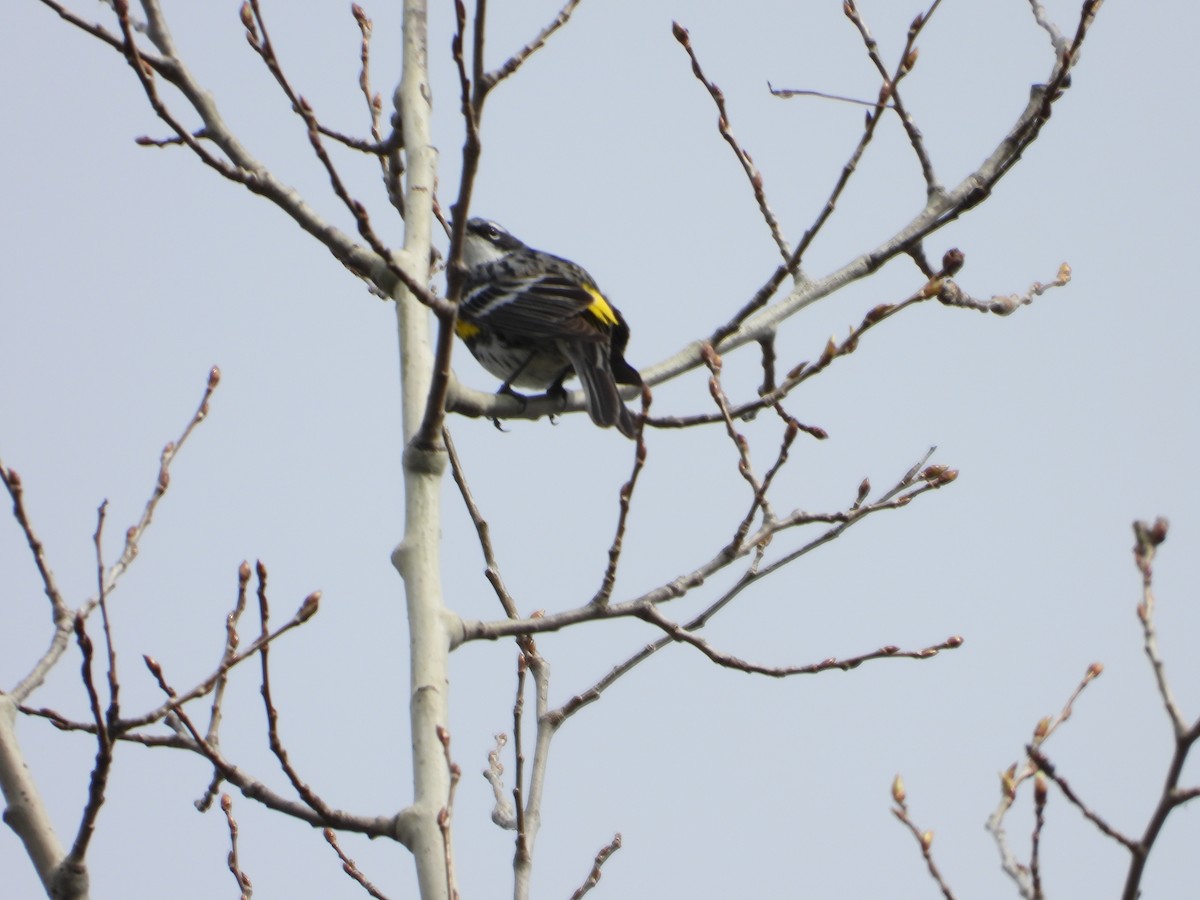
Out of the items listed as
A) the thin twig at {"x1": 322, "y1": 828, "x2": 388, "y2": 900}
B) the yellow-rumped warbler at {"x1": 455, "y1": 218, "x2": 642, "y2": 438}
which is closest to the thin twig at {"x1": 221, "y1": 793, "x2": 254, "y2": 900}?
the thin twig at {"x1": 322, "y1": 828, "x2": 388, "y2": 900}

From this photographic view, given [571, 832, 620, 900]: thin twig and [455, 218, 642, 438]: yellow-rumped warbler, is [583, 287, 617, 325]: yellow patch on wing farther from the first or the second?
[571, 832, 620, 900]: thin twig

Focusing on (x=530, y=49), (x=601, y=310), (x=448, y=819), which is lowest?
(x=448, y=819)

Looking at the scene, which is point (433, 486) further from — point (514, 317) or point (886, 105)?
point (514, 317)

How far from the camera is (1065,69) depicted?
571 centimetres

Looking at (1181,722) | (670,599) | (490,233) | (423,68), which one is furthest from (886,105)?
(490,233)

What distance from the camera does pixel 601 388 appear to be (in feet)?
22.1

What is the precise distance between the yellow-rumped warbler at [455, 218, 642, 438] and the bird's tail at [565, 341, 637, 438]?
0.4 inches

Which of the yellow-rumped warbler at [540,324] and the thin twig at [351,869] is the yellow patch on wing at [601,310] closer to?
the yellow-rumped warbler at [540,324]

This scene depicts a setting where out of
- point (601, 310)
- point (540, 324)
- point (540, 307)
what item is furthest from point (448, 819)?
point (601, 310)

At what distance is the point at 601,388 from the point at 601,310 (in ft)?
6.09

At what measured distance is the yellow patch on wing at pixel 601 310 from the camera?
835 cm

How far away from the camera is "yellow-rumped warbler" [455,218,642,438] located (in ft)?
24.8

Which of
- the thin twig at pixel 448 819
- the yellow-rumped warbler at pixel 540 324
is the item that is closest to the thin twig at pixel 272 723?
the thin twig at pixel 448 819

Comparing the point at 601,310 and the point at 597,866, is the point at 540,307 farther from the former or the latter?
the point at 597,866
